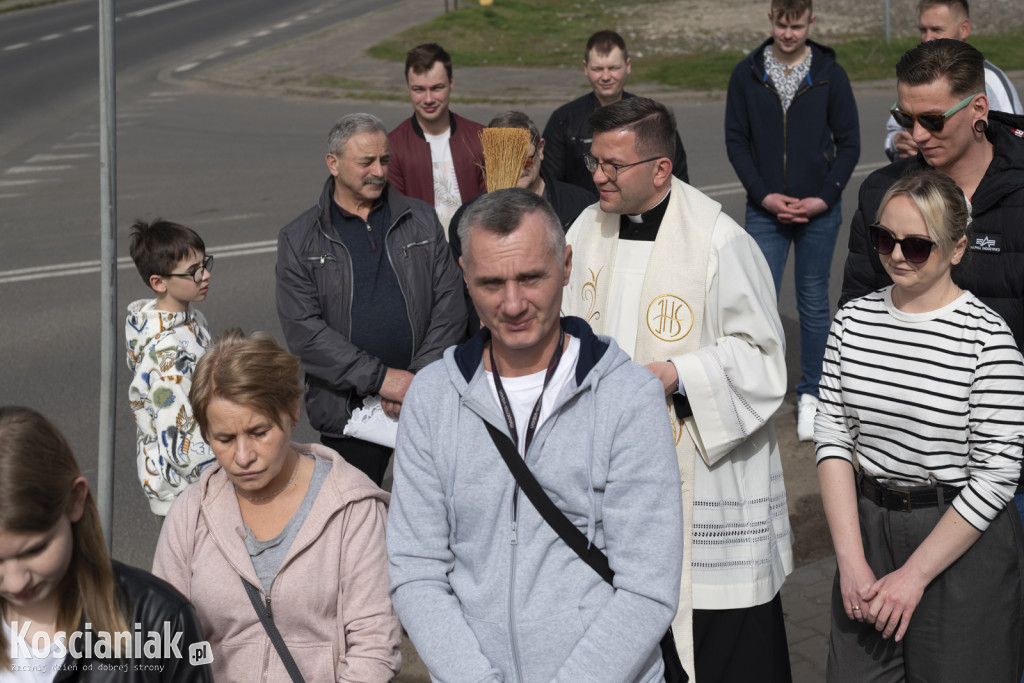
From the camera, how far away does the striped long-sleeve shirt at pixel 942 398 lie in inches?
123

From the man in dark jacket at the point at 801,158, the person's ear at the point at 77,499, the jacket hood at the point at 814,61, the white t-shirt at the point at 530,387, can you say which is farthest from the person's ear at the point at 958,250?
the jacket hood at the point at 814,61

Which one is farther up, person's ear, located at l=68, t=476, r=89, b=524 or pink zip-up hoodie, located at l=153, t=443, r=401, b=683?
person's ear, located at l=68, t=476, r=89, b=524

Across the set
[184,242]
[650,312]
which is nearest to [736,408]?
[650,312]

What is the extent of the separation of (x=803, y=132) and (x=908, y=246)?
3766 millimetres

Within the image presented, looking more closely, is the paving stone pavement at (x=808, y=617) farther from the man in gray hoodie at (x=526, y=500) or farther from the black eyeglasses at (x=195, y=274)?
the black eyeglasses at (x=195, y=274)

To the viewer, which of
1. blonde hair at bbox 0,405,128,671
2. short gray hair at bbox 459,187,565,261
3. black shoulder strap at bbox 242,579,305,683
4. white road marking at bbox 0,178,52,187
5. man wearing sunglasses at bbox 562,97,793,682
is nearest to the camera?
blonde hair at bbox 0,405,128,671

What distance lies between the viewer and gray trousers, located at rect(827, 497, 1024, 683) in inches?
128

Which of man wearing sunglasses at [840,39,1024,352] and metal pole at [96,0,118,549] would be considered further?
man wearing sunglasses at [840,39,1024,352]

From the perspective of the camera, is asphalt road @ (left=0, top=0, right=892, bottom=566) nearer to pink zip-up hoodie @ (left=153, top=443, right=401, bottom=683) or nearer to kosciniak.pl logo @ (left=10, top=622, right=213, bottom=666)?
pink zip-up hoodie @ (left=153, top=443, right=401, bottom=683)

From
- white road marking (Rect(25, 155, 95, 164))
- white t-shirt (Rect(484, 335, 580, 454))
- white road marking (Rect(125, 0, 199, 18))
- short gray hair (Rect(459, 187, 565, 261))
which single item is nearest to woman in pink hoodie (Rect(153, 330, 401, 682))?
white t-shirt (Rect(484, 335, 580, 454))

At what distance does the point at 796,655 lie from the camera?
457cm

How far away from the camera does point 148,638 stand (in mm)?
2504

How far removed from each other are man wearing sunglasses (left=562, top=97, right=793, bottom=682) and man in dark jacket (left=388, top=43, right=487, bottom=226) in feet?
7.26

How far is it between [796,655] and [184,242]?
3.00m
